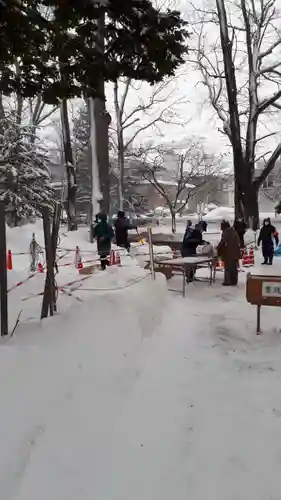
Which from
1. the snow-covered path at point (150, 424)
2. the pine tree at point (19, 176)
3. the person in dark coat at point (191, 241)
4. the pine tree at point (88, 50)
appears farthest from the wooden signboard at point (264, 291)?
the pine tree at point (19, 176)

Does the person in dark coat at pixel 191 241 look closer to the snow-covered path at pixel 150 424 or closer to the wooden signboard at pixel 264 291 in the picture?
the wooden signboard at pixel 264 291

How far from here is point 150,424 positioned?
169 inches

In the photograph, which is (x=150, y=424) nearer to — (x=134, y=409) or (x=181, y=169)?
(x=134, y=409)

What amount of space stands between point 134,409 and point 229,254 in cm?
770

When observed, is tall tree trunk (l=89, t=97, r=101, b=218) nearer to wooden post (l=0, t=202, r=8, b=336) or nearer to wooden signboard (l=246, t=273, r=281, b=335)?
wooden signboard (l=246, t=273, r=281, b=335)

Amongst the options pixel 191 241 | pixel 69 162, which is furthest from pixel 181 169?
pixel 191 241

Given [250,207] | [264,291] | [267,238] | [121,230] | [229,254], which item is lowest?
[264,291]

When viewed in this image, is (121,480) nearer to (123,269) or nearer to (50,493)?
(50,493)

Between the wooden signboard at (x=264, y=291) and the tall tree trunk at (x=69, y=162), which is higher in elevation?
the tall tree trunk at (x=69, y=162)

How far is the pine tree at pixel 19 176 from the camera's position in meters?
21.2

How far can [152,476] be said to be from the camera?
11.5ft

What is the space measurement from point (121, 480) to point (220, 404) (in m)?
1.61

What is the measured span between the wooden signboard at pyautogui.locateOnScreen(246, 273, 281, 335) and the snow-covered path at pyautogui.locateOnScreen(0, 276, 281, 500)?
865 mm

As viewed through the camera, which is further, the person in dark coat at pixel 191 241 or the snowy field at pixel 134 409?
the person in dark coat at pixel 191 241
